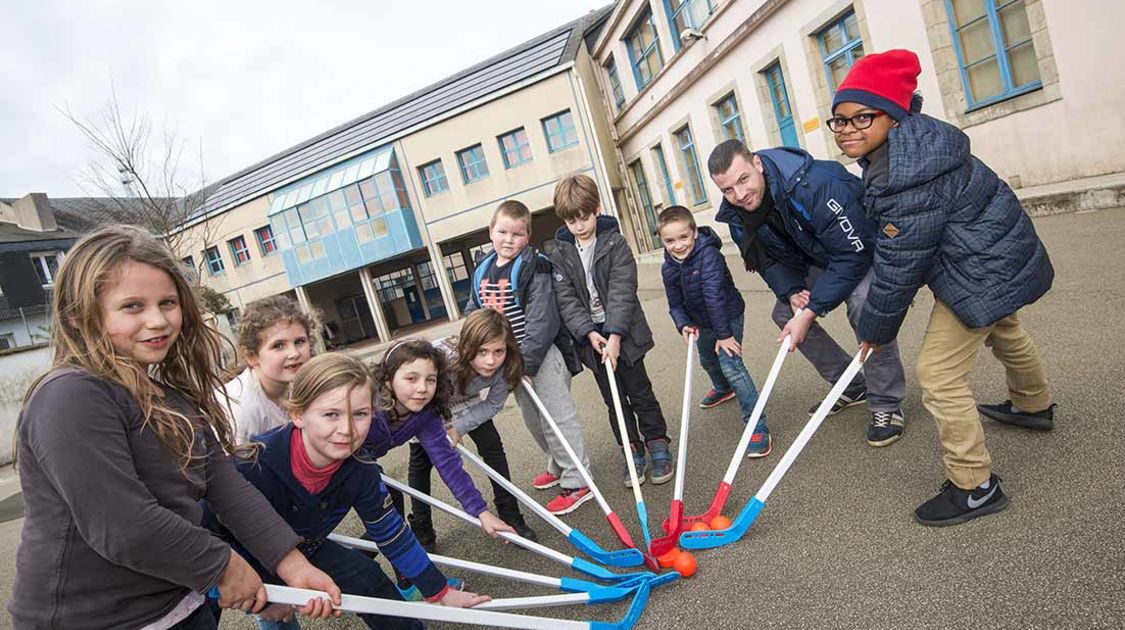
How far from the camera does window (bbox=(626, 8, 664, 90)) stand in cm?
1639

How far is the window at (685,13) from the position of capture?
13584 millimetres

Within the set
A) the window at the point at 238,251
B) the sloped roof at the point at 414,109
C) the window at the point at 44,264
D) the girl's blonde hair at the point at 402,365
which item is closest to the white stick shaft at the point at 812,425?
the girl's blonde hair at the point at 402,365

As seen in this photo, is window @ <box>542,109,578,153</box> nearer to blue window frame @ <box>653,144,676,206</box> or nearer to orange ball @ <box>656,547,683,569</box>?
blue window frame @ <box>653,144,676,206</box>

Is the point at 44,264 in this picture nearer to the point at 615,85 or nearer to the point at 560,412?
the point at 615,85

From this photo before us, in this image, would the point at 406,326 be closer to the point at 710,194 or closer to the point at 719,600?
the point at 710,194

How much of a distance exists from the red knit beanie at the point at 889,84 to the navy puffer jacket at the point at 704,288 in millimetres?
1479

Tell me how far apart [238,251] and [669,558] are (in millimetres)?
27001

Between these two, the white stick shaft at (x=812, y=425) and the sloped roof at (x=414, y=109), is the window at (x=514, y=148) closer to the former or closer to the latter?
the sloped roof at (x=414, y=109)

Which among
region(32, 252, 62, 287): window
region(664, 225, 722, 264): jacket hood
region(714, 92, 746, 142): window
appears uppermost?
region(32, 252, 62, 287): window

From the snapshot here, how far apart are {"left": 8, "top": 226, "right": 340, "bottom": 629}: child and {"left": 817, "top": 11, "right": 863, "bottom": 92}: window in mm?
10062

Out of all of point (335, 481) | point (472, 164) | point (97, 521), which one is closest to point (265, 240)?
point (472, 164)

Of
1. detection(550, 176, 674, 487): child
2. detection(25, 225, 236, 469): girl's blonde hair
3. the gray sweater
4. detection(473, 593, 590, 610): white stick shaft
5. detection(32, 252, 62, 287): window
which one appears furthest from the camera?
detection(32, 252, 62, 287): window

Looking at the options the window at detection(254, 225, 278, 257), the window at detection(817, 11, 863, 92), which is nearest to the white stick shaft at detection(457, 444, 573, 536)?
the window at detection(817, 11, 863, 92)

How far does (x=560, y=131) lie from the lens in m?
20.2
